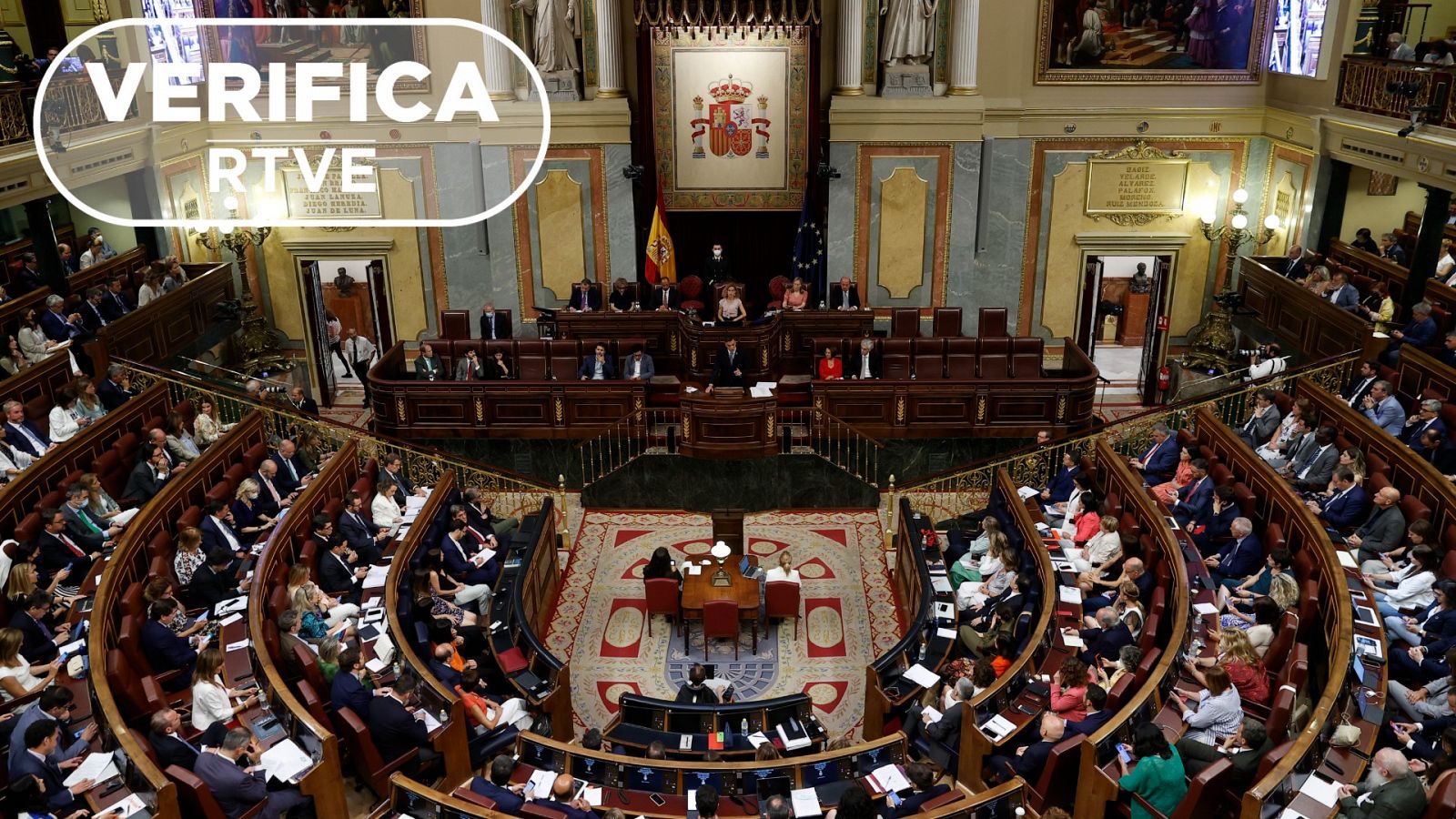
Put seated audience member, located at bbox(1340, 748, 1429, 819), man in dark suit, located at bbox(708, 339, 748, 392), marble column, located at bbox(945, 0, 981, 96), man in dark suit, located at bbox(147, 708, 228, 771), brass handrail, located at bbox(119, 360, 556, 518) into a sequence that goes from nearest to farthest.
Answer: seated audience member, located at bbox(1340, 748, 1429, 819)
man in dark suit, located at bbox(147, 708, 228, 771)
brass handrail, located at bbox(119, 360, 556, 518)
man in dark suit, located at bbox(708, 339, 748, 392)
marble column, located at bbox(945, 0, 981, 96)

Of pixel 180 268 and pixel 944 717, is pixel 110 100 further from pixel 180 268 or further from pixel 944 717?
pixel 944 717

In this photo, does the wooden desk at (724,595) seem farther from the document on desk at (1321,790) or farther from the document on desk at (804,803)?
the document on desk at (1321,790)

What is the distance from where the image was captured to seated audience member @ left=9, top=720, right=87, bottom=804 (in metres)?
6.00

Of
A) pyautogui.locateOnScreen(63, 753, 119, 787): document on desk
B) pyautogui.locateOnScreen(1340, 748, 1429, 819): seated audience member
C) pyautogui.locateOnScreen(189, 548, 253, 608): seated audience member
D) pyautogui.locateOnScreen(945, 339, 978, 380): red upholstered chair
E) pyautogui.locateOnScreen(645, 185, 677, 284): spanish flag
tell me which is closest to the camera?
pyautogui.locateOnScreen(1340, 748, 1429, 819): seated audience member

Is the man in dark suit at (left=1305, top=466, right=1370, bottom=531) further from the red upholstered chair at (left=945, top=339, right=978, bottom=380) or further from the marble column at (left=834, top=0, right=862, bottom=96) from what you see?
the marble column at (left=834, top=0, right=862, bottom=96)

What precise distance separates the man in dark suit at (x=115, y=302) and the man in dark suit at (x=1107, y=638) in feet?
37.3

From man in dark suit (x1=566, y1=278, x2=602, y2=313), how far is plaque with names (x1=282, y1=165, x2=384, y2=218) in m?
3.27

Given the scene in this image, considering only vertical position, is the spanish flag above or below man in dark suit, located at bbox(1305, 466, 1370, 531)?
above

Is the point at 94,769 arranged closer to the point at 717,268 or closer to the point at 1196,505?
the point at 1196,505

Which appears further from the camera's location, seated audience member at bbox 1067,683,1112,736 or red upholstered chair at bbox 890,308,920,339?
red upholstered chair at bbox 890,308,920,339

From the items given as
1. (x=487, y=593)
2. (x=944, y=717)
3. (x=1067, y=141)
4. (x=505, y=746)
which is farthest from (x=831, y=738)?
(x=1067, y=141)

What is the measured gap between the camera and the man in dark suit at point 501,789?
21.2 ft

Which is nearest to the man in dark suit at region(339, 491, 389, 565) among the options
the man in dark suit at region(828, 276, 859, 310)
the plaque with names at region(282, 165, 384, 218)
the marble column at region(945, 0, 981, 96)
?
the plaque with names at region(282, 165, 384, 218)

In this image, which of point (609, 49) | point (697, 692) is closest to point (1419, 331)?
point (697, 692)
